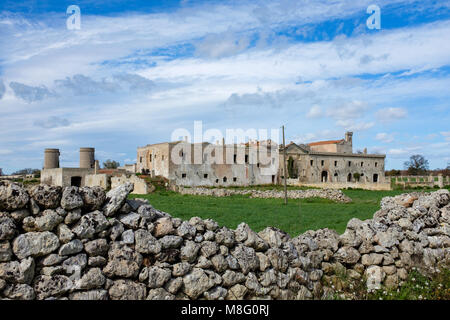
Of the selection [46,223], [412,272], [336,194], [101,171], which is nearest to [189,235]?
[46,223]

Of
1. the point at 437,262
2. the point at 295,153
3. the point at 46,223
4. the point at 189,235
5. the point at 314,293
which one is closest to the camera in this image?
the point at 46,223

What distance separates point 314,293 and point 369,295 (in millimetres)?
946

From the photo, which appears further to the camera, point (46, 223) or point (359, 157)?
point (359, 157)

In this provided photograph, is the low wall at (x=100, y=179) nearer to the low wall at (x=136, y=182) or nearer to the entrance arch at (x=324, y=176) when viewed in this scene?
the low wall at (x=136, y=182)

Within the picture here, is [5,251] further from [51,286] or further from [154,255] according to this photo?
[154,255]

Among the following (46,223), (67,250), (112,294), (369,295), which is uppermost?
(46,223)

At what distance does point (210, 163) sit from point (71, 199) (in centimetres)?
5665

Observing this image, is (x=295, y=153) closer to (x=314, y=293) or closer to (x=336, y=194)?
(x=336, y=194)

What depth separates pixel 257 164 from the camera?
68.1 metres

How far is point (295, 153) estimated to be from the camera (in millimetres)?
74062

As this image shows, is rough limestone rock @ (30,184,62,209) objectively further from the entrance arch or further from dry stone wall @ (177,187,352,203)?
the entrance arch

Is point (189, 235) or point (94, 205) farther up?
point (94, 205)

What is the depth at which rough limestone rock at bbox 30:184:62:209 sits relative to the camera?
16.7 feet

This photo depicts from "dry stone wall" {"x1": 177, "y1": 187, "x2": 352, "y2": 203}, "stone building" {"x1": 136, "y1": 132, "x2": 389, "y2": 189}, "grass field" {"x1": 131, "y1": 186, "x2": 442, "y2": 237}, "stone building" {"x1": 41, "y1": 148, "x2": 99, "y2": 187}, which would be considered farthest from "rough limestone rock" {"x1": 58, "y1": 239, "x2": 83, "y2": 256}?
"stone building" {"x1": 136, "y1": 132, "x2": 389, "y2": 189}
